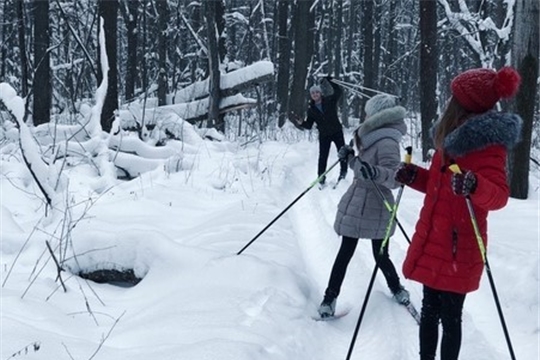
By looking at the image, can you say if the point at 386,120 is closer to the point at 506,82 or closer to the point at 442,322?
the point at 506,82

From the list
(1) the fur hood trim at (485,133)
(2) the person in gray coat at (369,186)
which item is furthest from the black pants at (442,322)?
(2) the person in gray coat at (369,186)

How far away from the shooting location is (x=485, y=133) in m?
2.76

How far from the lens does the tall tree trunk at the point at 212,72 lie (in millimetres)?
13328

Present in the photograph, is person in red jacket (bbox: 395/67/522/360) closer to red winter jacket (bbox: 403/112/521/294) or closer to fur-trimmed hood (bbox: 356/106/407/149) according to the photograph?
red winter jacket (bbox: 403/112/521/294)

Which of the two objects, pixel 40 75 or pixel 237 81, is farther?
pixel 40 75

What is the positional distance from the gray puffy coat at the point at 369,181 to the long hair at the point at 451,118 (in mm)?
1160

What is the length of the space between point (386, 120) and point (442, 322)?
1.69 m

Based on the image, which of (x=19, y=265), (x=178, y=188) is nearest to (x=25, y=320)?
(x=19, y=265)

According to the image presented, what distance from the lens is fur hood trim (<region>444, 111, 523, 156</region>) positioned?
2766 mm

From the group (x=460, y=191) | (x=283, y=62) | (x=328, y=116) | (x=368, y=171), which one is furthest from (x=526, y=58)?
(x=283, y=62)

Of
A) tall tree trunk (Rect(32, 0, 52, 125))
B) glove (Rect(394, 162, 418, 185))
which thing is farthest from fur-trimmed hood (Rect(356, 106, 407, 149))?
tall tree trunk (Rect(32, 0, 52, 125))

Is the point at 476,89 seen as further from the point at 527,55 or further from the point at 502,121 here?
the point at 527,55

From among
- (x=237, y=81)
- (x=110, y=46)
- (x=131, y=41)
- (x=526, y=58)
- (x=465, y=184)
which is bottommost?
(x=237, y=81)

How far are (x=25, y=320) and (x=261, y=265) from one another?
6.42ft
